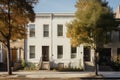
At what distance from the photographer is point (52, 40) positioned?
48.3 m

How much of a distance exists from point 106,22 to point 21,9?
8.81 m

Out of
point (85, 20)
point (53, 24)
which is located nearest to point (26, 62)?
point (53, 24)

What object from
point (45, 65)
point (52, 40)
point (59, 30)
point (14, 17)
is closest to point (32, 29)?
point (52, 40)

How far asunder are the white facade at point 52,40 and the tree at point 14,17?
10153 millimetres

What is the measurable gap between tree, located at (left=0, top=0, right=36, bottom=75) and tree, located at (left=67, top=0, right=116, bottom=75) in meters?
4.97

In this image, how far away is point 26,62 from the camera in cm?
4769

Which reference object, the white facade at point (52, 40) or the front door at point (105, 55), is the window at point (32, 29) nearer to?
the white facade at point (52, 40)

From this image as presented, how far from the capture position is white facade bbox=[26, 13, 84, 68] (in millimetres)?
48062

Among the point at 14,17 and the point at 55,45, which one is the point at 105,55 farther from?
the point at 14,17

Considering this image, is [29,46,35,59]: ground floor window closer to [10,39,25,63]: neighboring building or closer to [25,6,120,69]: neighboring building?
[25,6,120,69]: neighboring building

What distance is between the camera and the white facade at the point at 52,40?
4806 cm

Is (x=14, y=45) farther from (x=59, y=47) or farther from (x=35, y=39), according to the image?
(x=59, y=47)

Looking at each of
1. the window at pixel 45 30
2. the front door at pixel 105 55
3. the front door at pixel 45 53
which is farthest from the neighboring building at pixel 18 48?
the front door at pixel 105 55

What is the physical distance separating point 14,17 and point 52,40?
11754 mm
